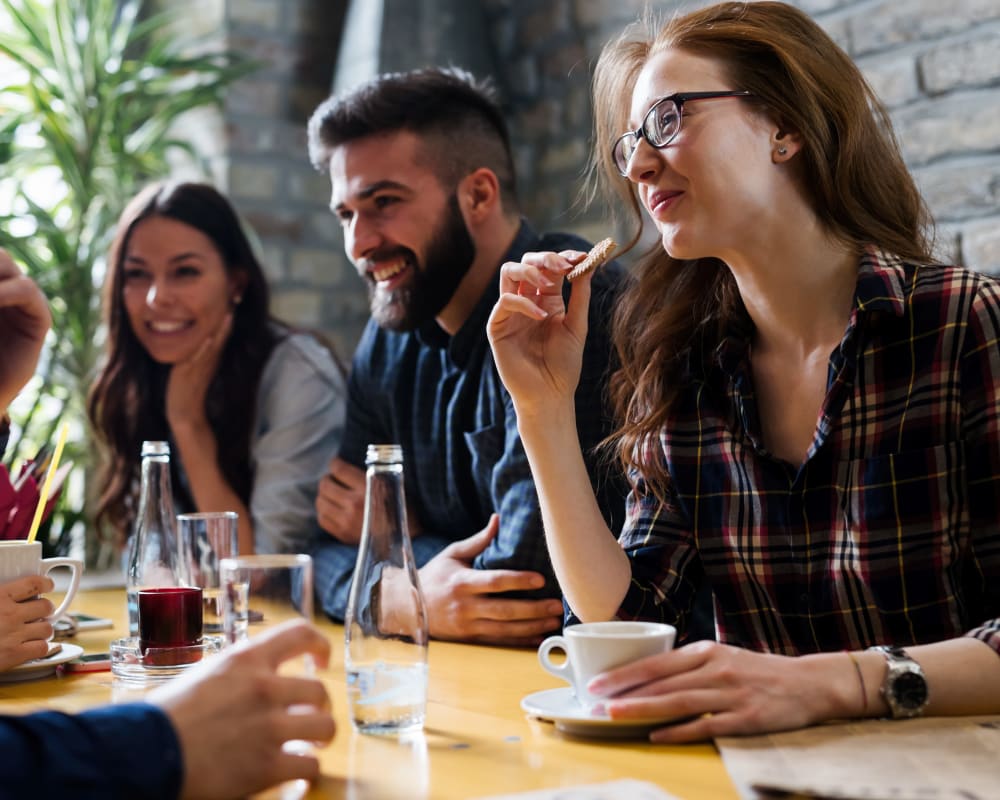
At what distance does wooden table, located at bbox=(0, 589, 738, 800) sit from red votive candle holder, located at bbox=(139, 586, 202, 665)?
2.5 inches

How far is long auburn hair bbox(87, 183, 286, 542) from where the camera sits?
2584 millimetres

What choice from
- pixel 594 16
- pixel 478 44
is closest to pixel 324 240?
pixel 478 44

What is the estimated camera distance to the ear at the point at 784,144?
141 centimetres

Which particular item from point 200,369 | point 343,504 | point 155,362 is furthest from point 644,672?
point 155,362

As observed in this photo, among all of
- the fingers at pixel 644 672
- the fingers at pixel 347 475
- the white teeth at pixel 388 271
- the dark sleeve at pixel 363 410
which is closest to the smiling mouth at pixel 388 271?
the white teeth at pixel 388 271

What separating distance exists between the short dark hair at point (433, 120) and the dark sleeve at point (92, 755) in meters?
1.60

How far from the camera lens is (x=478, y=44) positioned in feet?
13.3

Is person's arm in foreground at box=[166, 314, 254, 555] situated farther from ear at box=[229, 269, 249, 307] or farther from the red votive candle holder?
the red votive candle holder

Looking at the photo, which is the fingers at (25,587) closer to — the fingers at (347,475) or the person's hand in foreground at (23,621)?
the person's hand in foreground at (23,621)

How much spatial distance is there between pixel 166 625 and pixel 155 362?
1.59 metres

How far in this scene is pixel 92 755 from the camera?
729mm

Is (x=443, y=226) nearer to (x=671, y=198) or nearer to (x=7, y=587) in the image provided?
(x=671, y=198)

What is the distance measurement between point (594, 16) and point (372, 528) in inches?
122

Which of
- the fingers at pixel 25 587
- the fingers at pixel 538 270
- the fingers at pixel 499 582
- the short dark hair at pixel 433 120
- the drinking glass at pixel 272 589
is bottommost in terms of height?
the fingers at pixel 499 582
